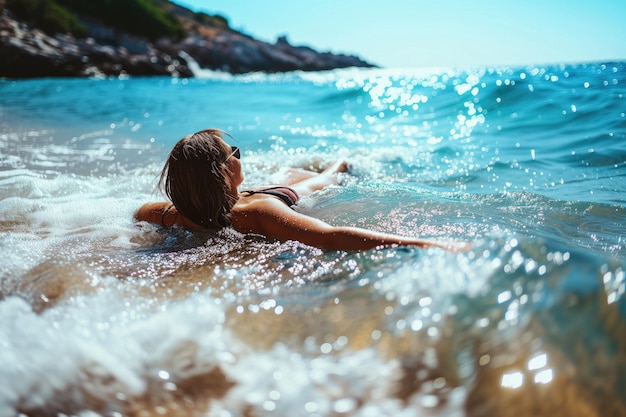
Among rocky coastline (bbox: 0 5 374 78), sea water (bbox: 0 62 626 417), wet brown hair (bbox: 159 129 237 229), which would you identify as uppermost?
rocky coastline (bbox: 0 5 374 78)

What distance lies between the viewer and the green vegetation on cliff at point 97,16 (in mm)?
33156

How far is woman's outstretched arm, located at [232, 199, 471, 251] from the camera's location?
245 centimetres

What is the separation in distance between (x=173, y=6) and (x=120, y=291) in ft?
262

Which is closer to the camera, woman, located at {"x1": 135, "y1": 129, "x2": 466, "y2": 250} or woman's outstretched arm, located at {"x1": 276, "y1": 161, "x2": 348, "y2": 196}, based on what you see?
woman, located at {"x1": 135, "y1": 129, "x2": 466, "y2": 250}

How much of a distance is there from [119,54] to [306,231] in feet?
123

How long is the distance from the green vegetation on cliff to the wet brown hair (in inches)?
1459

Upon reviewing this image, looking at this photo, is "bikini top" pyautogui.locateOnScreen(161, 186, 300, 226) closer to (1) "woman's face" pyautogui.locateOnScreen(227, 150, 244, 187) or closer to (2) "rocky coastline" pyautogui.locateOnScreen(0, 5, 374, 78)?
(1) "woman's face" pyautogui.locateOnScreen(227, 150, 244, 187)

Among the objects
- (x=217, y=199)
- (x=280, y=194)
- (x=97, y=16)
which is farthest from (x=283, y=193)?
(x=97, y=16)

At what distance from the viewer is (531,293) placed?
67.3 inches

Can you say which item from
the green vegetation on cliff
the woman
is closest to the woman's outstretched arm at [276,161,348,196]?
the woman

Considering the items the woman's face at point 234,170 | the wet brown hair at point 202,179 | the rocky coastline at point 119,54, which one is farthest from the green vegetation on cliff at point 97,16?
the woman's face at point 234,170

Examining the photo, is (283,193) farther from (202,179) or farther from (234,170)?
(202,179)

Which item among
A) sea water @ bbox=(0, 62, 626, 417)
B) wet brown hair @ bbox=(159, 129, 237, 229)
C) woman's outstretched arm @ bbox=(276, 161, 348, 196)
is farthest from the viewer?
woman's outstretched arm @ bbox=(276, 161, 348, 196)

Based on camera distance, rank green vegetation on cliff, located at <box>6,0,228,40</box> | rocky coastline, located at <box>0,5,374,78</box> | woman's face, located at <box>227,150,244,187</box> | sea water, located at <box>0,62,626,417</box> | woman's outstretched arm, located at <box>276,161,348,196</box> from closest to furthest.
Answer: sea water, located at <box>0,62,626,417</box>, woman's face, located at <box>227,150,244,187</box>, woman's outstretched arm, located at <box>276,161,348,196</box>, rocky coastline, located at <box>0,5,374,78</box>, green vegetation on cliff, located at <box>6,0,228,40</box>
